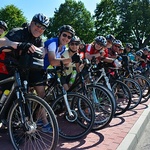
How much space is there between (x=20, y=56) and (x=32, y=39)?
461 millimetres

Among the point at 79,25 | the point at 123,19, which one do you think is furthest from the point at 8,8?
the point at 123,19

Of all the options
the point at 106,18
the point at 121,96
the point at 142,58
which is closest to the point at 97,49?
the point at 121,96

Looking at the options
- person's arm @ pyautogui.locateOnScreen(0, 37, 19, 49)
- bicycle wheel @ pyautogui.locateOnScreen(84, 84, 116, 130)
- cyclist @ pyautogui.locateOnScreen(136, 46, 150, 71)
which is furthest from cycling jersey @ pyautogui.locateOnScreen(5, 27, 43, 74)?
cyclist @ pyautogui.locateOnScreen(136, 46, 150, 71)

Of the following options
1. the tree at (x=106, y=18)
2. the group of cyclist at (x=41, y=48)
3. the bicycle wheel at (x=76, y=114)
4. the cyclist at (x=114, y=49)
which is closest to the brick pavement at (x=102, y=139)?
the bicycle wheel at (x=76, y=114)

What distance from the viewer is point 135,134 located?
4.46 metres

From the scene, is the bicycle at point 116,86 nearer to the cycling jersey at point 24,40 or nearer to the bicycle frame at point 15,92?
the cycling jersey at point 24,40

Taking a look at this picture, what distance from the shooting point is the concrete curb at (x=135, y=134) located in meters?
3.93

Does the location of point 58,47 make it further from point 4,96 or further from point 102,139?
point 102,139

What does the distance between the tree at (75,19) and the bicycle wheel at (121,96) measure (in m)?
44.8

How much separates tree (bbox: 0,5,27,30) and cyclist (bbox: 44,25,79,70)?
50.0m

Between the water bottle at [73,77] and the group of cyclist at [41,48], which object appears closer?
the group of cyclist at [41,48]

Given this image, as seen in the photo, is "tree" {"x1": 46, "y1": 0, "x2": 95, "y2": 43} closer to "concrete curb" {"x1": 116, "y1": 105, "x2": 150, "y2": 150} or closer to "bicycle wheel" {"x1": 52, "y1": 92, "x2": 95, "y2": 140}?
"concrete curb" {"x1": 116, "y1": 105, "x2": 150, "y2": 150}

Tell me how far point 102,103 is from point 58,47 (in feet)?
4.61

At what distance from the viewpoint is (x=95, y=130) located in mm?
4742
